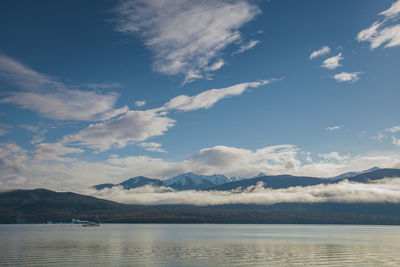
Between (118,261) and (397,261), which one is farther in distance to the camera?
(397,261)

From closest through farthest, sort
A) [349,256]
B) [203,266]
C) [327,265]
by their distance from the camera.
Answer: [203,266] < [327,265] < [349,256]

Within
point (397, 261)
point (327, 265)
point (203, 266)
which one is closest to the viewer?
point (203, 266)

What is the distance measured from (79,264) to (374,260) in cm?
6458

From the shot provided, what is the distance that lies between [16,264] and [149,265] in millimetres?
25504

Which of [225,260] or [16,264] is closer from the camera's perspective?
[16,264]

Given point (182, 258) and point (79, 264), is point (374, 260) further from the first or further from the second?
point (79, 264)

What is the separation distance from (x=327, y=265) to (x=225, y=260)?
21263 mm

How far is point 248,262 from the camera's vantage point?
248 ft

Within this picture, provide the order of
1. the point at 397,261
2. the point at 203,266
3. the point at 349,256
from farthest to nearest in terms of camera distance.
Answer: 1. the point at 349,256
2. the point at 397,261
3. the point at 203,266

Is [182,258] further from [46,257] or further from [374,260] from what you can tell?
[374,260]

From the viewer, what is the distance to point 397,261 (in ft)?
260

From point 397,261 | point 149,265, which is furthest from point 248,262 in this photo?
point 397,261

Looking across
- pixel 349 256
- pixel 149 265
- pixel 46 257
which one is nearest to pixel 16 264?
pixel 46 257

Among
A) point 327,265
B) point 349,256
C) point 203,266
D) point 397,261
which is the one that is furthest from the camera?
point 349,256
